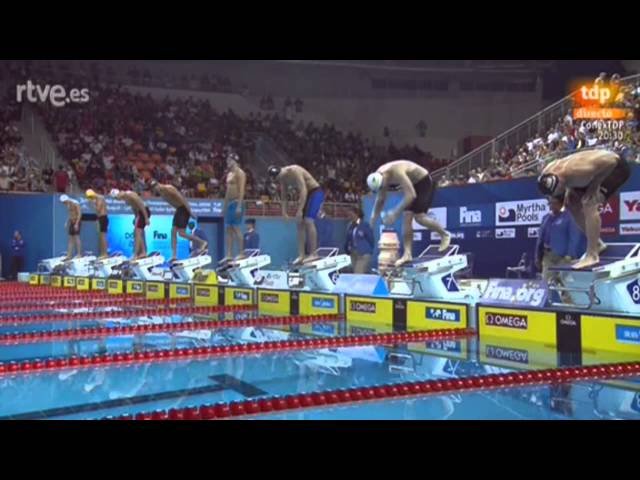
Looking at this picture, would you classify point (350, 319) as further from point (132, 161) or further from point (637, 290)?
point (132, 161)

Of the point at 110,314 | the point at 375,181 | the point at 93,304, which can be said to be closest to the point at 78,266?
the point at 93,304

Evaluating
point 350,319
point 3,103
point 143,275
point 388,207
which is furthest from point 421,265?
point 3,103

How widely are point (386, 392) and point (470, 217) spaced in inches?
408

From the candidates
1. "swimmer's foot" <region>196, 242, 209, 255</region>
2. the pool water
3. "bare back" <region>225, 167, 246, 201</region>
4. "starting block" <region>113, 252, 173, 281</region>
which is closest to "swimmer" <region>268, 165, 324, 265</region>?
"bare back" <region>225, 167, 246, 201</region>

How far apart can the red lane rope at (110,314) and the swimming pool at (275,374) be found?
0.60 meters

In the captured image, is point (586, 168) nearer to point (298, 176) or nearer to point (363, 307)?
point (363, 307)

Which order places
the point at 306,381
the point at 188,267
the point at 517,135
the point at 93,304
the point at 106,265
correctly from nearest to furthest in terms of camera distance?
the point at 306,381 < the point at 93,304 < the point at 188,267 < the point at 106,265 < the point at 517,135

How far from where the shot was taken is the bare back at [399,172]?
7.20 metres

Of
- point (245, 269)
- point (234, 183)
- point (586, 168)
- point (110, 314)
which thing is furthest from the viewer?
point (245, 269)

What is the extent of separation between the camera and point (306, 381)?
4070mm

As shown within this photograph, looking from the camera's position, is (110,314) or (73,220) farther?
(73,220)

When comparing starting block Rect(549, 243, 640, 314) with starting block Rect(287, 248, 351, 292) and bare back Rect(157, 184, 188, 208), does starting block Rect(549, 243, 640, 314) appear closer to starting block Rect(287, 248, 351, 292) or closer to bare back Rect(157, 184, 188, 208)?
starting block Rect(287, 248, 351, 292)

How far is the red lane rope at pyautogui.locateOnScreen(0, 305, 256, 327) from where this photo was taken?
25.0 feet

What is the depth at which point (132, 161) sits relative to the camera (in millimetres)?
20500
